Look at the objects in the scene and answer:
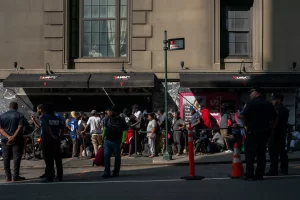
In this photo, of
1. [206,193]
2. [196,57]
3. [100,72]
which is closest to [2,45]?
[100,72]

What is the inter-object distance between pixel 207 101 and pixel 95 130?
185 inches

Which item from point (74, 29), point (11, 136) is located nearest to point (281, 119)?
point (11, 136)

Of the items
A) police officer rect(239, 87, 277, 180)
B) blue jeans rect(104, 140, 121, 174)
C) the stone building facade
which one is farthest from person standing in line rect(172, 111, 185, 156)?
police officer rect(239, 87, 277, 180)

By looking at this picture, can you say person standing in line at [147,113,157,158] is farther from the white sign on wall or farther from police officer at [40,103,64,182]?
police officer at [40,103,64,182]

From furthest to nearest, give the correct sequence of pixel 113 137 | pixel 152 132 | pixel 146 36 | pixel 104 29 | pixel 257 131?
pixel 104 29
pixel 146 36
pixel 152 132
pixel 113 137
pixel 257 131

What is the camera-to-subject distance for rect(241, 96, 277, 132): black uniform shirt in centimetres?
1116

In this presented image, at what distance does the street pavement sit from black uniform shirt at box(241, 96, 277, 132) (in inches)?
44.2

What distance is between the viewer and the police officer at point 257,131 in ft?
36.5

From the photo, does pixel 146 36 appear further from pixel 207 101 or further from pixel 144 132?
pixel 144 132

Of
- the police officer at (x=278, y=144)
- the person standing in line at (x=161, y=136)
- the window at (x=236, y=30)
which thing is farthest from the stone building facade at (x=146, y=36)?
the police officer at (x=278, y=144)

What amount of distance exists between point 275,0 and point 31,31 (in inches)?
368

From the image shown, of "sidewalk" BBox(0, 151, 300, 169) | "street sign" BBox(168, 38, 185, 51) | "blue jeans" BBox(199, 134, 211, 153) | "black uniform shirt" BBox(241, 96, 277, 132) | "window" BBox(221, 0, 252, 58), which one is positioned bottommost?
"sidewalk" BBox(0, 151, 300, 169)

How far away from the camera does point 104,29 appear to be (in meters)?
21.4

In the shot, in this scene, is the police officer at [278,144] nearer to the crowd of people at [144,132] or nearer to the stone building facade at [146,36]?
the crowd of people at [144,132]
